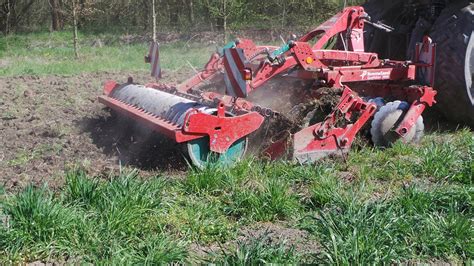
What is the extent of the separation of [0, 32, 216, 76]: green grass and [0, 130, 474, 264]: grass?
22.3 feet

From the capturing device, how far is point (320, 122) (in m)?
6.24

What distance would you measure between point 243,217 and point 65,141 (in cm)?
338

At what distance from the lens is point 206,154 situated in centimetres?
591

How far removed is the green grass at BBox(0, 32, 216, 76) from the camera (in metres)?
14.5

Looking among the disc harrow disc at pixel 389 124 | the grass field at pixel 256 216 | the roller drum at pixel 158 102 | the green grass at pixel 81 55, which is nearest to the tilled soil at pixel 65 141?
the roller drum at pixel 158 102

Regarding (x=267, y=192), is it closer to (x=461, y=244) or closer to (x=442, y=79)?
(x=461, y=244)

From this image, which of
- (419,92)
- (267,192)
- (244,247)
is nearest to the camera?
(244,247)

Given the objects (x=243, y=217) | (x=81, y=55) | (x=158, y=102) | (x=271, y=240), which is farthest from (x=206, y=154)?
(x=81, y=55)

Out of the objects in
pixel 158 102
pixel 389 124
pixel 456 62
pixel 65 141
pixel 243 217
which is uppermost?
pixel 456 62

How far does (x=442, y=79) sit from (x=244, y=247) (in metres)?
4.68

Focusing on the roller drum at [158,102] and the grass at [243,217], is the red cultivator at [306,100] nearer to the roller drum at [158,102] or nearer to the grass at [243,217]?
the roller drum at [158,102]

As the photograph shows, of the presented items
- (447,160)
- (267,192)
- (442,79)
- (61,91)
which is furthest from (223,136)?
(61,91)

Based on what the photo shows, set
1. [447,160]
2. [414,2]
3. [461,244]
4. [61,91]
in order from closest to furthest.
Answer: [461,244]
[447,160]
[414,2]
[61,91]

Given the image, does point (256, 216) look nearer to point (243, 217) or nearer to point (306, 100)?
point (243, 217)
